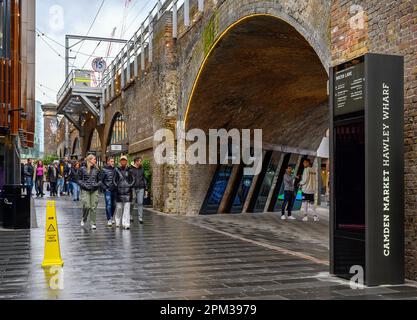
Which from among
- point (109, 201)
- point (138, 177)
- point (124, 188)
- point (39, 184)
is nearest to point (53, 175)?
point (39, 184)

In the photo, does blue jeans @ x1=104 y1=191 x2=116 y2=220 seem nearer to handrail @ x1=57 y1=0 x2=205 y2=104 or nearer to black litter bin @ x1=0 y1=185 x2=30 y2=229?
black litter bin @ x1=0 y1=185 x2=30 y2=229

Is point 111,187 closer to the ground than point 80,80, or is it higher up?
closer to the ground

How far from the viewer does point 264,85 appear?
15555 mm

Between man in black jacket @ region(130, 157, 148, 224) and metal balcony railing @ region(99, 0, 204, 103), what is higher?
metal balcony railing @ region(99, 0, 204, 103)

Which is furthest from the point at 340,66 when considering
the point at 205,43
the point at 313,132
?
the point at 313,132

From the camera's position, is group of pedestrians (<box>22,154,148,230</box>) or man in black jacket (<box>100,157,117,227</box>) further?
man in black jacket (<box>100,157,117,227</box>)

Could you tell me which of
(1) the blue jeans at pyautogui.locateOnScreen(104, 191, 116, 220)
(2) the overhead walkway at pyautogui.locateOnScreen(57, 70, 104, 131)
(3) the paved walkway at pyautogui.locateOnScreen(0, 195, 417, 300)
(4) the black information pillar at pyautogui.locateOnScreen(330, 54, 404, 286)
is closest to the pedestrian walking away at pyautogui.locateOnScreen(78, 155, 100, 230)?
(3) the paved walkway at pyautogui.locateOnScreen(0, 195, 417, 300)

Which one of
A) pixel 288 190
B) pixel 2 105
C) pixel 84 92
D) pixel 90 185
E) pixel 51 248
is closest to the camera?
pixel 51 248

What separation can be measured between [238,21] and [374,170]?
670 centimetres

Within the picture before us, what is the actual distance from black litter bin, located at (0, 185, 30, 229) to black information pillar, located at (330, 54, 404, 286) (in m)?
8.22

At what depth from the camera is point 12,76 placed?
46.4 feet

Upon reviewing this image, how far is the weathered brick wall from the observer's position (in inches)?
255

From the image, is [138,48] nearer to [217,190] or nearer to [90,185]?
[217,190]

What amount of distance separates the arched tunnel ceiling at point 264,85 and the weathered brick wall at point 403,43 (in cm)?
348
